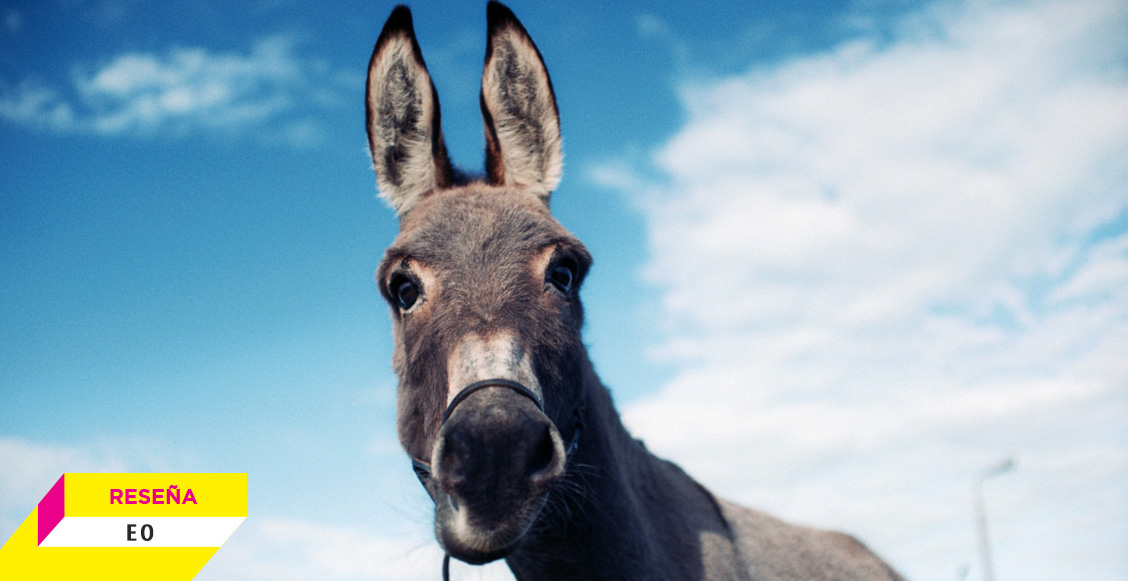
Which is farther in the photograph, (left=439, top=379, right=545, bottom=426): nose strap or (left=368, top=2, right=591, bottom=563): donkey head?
(left=439, top=379, right=545, bottom=426): nose strap

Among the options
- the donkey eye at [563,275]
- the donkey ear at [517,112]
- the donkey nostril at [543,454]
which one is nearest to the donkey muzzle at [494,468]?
the donkey nostril at [543,454]

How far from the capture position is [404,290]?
11.0ft

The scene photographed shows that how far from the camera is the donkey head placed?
7.33 feet

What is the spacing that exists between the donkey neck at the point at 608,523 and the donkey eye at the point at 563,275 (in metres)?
0.50

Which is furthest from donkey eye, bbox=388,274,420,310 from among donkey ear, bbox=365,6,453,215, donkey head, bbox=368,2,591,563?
donkey ear, bbox=365,6,453,215

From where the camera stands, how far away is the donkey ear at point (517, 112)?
4270 millimetres

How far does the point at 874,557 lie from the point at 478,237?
4797 millimetres

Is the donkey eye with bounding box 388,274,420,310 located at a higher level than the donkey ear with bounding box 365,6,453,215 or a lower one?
lower

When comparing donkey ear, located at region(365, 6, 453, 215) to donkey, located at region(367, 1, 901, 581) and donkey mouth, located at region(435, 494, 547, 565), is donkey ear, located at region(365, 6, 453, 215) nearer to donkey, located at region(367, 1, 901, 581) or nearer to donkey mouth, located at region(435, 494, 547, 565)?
donkey, located at region(367, 1, 901, 581)

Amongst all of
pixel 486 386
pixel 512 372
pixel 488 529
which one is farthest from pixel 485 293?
pixel 488 529

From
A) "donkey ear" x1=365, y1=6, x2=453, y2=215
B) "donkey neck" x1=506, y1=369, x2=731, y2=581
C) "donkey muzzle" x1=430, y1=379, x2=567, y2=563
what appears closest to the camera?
"donkey muzzle" x1=430, y1=379, x2=567, y2=563

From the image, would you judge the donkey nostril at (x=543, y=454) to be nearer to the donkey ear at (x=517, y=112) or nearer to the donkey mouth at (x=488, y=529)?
the donkey mouth at (x=488, y=529)

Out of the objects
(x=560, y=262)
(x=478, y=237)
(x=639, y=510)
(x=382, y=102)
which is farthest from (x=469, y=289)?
(x=382, y=102)

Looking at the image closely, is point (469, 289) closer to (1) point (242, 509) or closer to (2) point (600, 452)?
(2) point (600, 452)
